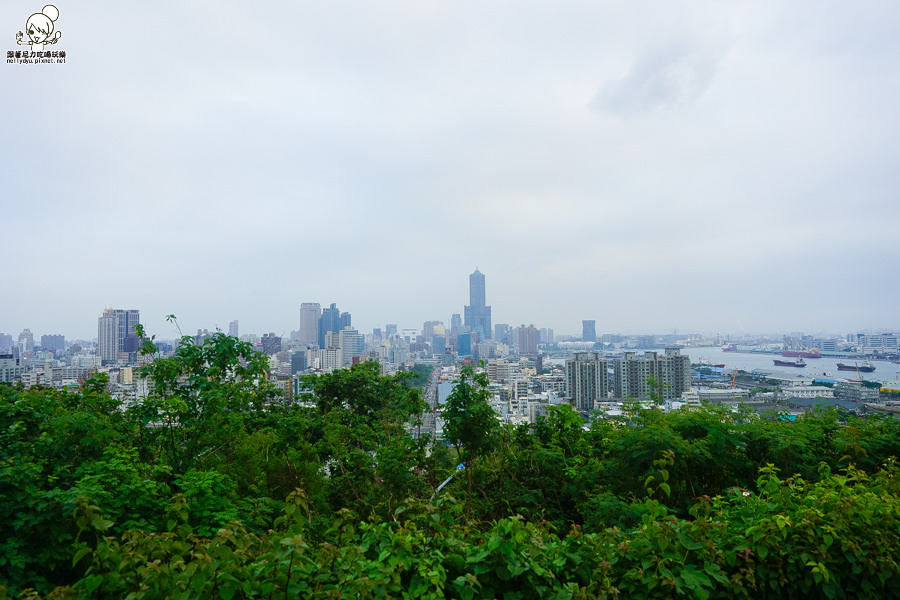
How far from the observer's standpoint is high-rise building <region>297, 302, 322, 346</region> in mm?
26750

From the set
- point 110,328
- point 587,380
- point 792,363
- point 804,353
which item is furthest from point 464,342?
point 110,328

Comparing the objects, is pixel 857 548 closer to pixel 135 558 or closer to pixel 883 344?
pixel 135 558

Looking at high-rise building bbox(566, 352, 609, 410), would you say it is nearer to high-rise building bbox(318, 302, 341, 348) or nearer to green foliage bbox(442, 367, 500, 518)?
green foliage bbox(442, 367, 500, 518)

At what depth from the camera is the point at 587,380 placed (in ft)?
52.9

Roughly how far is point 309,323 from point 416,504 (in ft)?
88.8

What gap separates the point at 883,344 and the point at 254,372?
85.7 feet

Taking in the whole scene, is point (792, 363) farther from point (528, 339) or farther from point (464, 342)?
point (528, 339)

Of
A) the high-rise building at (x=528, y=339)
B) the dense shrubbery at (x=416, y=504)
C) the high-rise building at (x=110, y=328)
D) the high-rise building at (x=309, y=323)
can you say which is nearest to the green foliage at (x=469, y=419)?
the dense shrubbery at (x=416, y=504)

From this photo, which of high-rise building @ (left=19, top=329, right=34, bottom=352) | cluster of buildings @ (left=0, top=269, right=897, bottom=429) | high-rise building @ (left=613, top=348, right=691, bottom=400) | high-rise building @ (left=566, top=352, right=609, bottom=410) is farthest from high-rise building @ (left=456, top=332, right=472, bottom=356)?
high-rise building @ (left=19, top=329, right=34, bottom=352)

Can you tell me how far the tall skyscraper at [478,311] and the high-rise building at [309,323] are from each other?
3078 cm

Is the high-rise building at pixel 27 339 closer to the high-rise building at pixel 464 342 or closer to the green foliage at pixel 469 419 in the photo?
the green foliage at pixel 469 419

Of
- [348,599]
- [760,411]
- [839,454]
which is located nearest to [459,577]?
[348,599]

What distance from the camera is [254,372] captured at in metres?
4.91

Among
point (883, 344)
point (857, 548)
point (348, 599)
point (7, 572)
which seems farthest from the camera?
point (883, 344)
